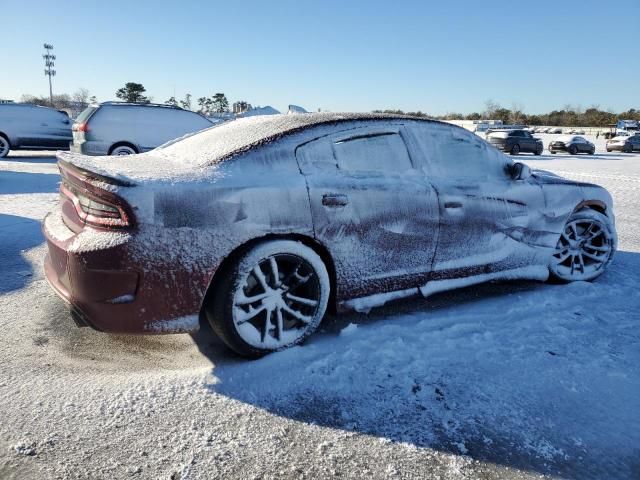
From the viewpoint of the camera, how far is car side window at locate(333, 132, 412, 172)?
2.96 metres

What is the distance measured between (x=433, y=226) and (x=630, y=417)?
1.50 m

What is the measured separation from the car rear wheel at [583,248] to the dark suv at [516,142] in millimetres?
22184

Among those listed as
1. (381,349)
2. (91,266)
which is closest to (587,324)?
(381,349)

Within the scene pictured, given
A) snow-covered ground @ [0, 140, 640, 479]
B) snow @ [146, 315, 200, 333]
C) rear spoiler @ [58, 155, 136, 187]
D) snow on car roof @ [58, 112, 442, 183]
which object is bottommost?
snow-covered ground @ [0, 140, 640, 479]

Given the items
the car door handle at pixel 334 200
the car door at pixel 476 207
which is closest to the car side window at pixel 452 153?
the car door at pixel 476 207

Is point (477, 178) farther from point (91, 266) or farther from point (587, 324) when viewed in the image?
point (91, 266)

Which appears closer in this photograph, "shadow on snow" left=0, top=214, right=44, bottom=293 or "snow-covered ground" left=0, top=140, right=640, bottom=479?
"snow-covered ground" left=0, top=140, right=640, bottom=479

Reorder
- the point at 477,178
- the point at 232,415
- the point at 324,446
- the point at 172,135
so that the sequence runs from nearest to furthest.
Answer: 1. the point at 324,446
2. the point at 232,415
3. the point at 477,178
4. the point at 172,135

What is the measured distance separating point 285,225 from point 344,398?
951 millimetres

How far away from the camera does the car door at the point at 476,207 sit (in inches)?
130

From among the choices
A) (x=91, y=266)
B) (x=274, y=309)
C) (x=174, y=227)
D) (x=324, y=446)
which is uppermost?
(x=174, y=227)

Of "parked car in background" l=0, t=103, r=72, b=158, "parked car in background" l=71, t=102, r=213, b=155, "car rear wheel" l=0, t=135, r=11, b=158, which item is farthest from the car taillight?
"car rear wheel" l=0, t=135, r=11, b=158

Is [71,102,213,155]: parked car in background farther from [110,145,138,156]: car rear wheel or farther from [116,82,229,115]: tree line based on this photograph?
[116,82,229,115]: tree line

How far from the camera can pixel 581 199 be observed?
4059 millimetres
